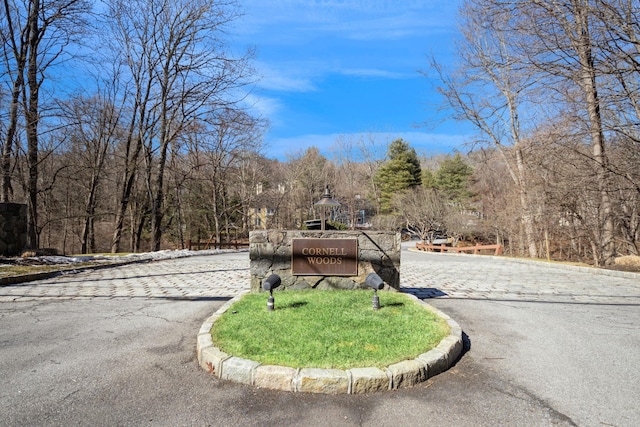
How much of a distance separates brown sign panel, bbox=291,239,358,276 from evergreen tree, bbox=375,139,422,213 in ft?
124

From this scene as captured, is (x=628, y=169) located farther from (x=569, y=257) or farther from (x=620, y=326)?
(x=569, y=257)

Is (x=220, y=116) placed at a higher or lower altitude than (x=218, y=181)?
higher

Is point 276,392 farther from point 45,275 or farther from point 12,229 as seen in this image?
point 12,229

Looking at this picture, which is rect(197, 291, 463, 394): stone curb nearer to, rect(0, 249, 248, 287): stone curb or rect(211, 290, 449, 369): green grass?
rect(211, 290, 449, 369): green grass

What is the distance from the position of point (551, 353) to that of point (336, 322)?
242 centimetres

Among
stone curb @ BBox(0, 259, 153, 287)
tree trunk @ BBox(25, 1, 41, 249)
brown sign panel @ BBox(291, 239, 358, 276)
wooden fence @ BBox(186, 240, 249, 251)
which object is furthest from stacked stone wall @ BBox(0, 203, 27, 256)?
brown sign panel @ BBox(291, 239, 358, 276)

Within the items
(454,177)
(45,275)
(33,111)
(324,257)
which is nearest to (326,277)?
(324,257)

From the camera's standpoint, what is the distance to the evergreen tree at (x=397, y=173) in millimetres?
44125

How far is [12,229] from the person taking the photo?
11.4m

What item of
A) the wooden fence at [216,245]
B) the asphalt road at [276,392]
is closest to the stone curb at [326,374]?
the asphalt road at [276,392]

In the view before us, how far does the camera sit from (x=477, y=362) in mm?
3609

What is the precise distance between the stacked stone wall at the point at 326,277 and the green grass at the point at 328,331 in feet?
2.20

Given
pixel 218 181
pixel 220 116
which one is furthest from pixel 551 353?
pixel 218 181

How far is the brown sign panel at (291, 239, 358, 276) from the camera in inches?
247
